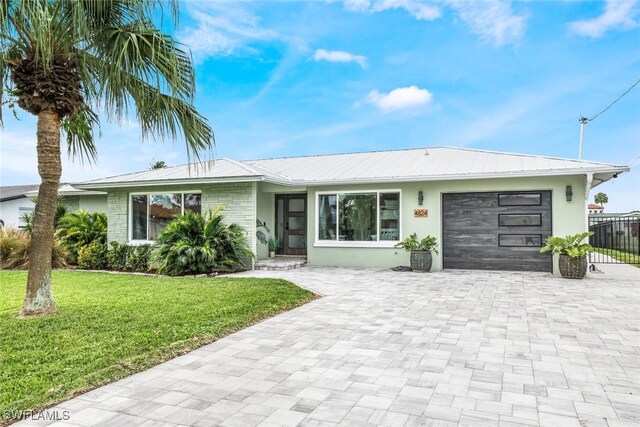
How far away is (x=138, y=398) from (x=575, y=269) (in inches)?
389

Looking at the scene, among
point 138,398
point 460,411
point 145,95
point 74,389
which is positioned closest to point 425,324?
point 460,411

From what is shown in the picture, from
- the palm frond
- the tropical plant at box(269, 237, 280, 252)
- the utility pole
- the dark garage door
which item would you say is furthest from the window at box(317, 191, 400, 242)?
the utility pole

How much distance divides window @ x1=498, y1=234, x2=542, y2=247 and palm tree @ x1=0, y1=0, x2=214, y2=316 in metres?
8.85

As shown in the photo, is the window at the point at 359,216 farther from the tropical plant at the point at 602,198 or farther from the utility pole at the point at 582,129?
the tropical plant at the point at 602,198

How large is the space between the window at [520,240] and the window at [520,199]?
2.78ft

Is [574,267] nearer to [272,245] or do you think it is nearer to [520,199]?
[520,199]

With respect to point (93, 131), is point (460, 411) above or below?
below

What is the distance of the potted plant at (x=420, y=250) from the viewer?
35.9 ft

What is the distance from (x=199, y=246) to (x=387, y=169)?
19.4 feet

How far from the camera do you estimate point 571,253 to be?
31.4ft

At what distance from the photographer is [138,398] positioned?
119 inches

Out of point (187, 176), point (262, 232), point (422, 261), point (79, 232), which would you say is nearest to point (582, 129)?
point (422, 261)

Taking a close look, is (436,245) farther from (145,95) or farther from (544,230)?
(145,95)

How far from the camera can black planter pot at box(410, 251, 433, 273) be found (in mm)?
10938
